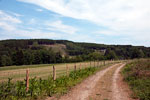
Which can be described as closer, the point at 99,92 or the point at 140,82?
the point at 99,92

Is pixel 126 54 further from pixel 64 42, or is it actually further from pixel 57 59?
pixel 64 42

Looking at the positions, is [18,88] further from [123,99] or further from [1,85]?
[123,99]

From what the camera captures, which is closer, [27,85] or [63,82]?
[27,85]

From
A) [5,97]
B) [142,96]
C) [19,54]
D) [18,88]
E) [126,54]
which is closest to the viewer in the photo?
[5,97]

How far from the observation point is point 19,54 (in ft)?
262

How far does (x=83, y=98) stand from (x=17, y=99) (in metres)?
3.25

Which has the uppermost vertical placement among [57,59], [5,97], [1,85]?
[1,85]

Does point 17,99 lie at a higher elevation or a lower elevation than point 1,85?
lower

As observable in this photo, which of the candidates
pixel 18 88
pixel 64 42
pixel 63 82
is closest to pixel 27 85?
pixel 18 88

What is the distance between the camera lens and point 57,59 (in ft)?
329

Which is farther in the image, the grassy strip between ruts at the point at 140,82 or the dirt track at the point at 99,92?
the grassy strip between ruts at the point at 140,82

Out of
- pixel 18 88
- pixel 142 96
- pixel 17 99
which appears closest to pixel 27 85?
pixel 18 88

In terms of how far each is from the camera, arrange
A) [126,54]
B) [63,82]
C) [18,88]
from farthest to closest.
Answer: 1. [126,54]
2. [63,82]
3. [18,88]

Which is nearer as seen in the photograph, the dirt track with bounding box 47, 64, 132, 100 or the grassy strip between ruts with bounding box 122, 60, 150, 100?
the dirt track with bounding box 47, 64, 132, 100
